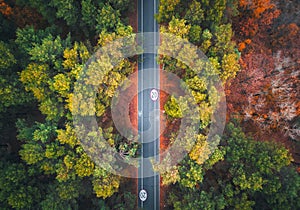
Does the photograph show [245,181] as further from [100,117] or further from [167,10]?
[167,10]

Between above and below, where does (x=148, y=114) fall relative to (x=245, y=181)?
above

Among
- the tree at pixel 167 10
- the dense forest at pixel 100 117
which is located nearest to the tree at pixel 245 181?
the dense forest at pixel 100 117

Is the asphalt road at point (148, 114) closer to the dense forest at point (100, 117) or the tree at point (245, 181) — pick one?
the dense forest at point (100, 117)

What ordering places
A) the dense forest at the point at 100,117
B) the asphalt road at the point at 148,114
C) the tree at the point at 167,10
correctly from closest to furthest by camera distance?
1. the dense forest at the point at 100,117
2. the tree at the point at 167,10
3. the asphalt road at the point at 148,114

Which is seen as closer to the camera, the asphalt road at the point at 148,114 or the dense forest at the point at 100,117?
the dense forest at the point at 100,117

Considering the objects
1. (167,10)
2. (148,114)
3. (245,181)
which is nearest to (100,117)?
(148,114)

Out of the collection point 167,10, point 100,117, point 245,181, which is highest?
point 167,10

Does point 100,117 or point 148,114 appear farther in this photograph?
point 148,114

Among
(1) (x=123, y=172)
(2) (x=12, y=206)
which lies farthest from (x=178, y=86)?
(2) (x=12, y=206)
